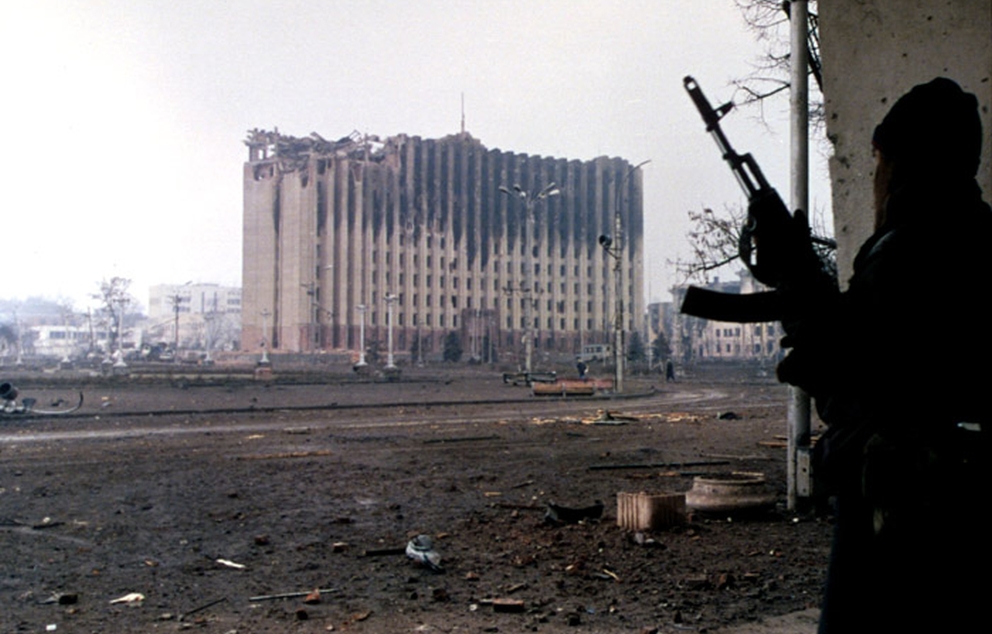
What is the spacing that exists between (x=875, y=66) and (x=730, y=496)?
3.98 meters

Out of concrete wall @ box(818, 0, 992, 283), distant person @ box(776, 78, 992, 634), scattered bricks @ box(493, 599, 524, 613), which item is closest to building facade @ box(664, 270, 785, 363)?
concrete wall @ box(818, 0, 992, 283)

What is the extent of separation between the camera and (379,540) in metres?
7.47

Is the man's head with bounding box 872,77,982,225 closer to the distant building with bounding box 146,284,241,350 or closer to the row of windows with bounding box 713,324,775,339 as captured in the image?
the row of windows with bounding box 713,324,775,339

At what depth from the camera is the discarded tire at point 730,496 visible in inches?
312

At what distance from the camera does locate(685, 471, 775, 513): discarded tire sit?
7928 mm

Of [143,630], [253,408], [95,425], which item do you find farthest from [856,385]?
[253,408]

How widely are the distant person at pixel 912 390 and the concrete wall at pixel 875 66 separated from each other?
352 centimetres

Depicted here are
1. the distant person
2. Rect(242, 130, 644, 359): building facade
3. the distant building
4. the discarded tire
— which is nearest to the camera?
the distant person

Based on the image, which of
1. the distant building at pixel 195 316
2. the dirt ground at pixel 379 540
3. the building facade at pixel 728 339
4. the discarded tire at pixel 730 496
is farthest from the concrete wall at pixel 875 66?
the distant building at pixel 195 316

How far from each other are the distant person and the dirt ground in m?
2.95

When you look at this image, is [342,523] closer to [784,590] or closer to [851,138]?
[784,590]

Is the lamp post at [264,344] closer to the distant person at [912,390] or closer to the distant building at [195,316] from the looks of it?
the distant building at [195,316]

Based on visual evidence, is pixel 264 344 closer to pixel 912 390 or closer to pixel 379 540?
pixel 379 540

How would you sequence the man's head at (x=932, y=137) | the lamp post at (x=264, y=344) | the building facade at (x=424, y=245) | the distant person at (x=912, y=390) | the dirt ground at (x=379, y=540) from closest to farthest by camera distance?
1. the distant person at (x=912, y=390)
2. the man's head at (x=932, y=137)
3. the dirt ground at (x=379, y=540)
4. the lamp post at (x=264, y=344)
5. the building facade at (x=424, y=245)
